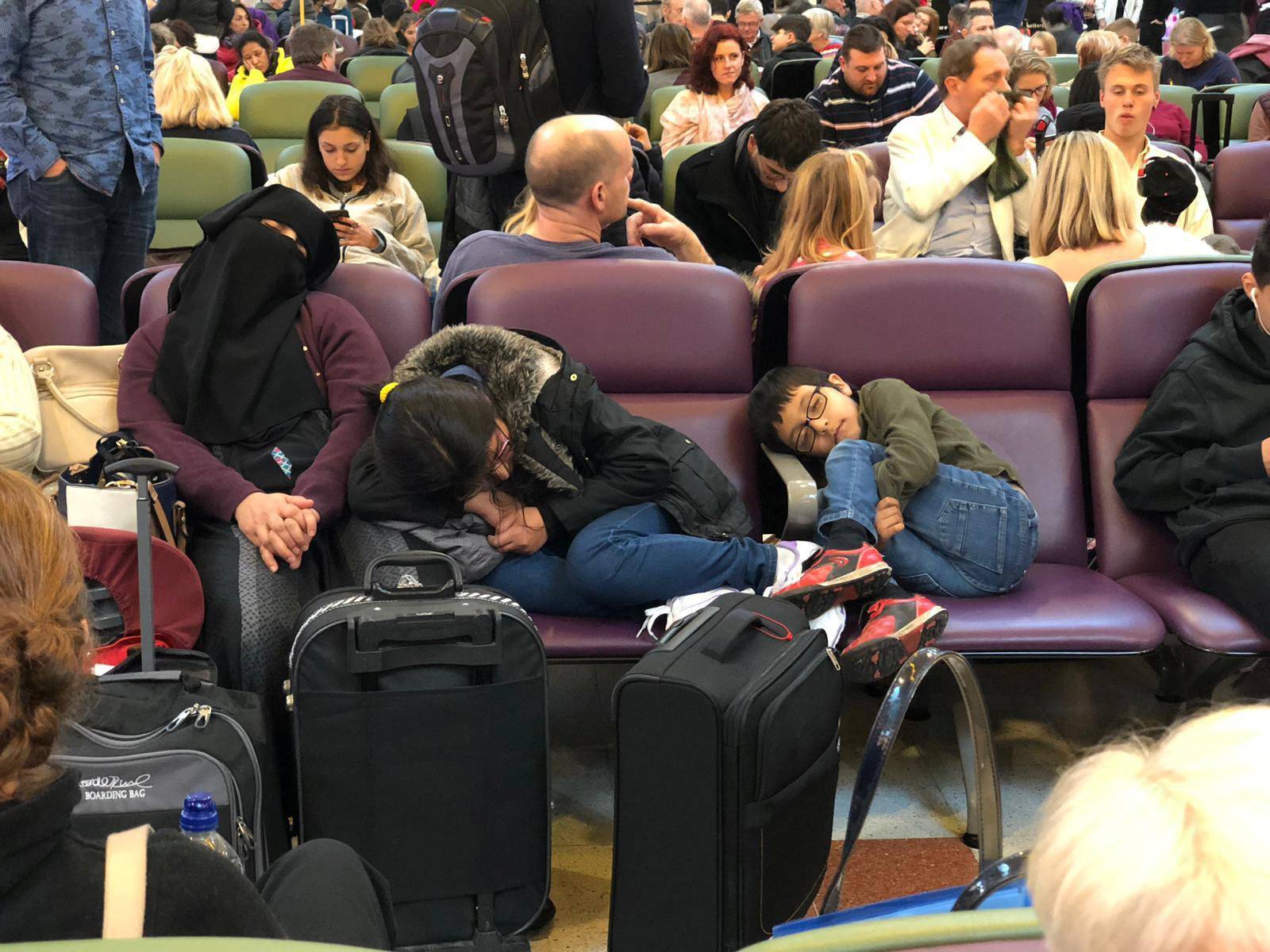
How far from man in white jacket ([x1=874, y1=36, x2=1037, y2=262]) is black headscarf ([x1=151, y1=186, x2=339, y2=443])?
1.81 m

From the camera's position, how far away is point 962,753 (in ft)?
7.57

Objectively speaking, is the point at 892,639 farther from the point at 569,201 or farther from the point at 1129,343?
the point at 569,201

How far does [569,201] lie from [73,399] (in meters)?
1.17

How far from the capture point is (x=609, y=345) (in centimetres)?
303

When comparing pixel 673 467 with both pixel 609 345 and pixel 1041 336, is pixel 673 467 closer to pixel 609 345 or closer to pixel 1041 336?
pixel 609 345

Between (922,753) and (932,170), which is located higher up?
(932,170)

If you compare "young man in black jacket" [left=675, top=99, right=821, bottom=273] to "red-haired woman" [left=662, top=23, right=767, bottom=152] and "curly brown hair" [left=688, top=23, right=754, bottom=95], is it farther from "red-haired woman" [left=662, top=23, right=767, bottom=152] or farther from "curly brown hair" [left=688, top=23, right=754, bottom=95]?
"curly brown hair" [left=688, top=23, right=754, bottom=95]

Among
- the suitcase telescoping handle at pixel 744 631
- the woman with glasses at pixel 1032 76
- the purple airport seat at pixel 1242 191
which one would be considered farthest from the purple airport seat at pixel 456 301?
the purple airport seat at pixel 1242 191

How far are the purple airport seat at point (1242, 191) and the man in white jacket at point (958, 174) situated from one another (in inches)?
55.6

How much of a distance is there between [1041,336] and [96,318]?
6.84 ft

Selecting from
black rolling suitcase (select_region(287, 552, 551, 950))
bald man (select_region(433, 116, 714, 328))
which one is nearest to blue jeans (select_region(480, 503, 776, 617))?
black rolling suitcase (select_region(287, 552, 551, 950))

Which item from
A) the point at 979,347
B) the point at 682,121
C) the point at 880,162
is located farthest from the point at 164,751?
the point at 682,121

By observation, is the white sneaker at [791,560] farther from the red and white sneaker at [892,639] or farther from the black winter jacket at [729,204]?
the black winter jacket at [729,204]

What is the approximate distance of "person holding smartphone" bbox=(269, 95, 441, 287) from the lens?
4.34 m
